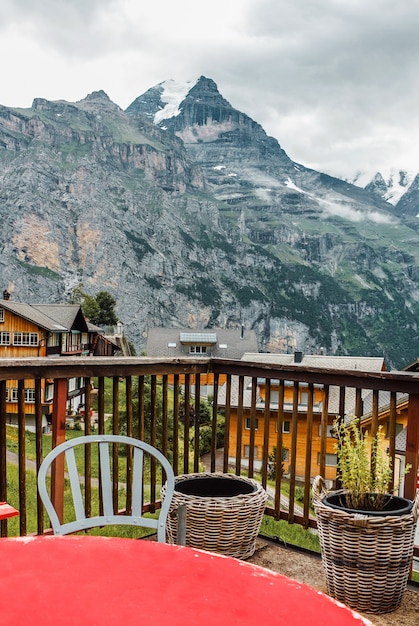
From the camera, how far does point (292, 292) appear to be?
128250 mm

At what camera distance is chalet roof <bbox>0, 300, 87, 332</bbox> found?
1123 inches

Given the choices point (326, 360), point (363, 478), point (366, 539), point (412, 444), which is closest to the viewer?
point (366, 539)

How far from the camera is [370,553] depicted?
2.62 metres

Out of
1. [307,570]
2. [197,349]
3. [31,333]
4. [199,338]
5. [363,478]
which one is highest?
[363,478]

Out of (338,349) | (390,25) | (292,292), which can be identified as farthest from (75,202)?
(390,25)

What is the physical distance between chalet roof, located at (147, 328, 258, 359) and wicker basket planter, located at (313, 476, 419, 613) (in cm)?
4736

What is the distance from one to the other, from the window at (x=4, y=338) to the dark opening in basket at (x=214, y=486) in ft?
88.8

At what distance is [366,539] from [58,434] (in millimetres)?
1693

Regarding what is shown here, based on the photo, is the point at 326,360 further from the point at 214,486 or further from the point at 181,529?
the point at 181,529

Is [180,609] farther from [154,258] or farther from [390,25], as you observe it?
[154,258]

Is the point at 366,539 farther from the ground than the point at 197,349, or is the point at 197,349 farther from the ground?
the point at 366,539

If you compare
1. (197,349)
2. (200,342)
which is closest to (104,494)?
(200,342)

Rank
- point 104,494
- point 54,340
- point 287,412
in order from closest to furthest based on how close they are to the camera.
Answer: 1. point 104,494
2. point 287,412
3. point 54,340

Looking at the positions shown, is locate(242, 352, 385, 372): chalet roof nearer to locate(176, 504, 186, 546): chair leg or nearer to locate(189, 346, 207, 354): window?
locate(189, 346, 207, 354): window
